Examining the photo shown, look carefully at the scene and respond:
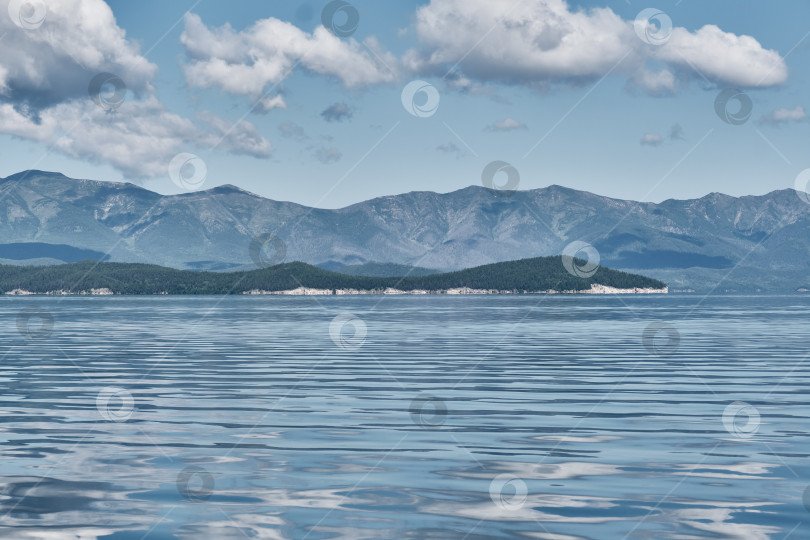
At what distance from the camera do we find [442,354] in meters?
62.8

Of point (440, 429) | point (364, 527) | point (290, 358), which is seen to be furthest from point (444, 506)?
point (290, 358)

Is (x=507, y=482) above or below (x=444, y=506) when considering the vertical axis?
above

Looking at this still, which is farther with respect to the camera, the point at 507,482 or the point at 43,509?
the point at 507,482

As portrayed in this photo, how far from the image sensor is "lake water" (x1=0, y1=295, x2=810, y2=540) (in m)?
18.2

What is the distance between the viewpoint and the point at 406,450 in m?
25.8

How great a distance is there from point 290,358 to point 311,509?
41.7m

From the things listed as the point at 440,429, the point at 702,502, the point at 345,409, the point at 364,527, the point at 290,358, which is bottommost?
the point at 364,527

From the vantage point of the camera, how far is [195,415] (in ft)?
109

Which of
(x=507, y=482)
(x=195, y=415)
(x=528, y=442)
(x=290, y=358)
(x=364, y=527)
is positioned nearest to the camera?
(x=364, y=527)

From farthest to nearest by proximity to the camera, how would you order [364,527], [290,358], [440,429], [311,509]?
[290,358], [440,429], [311,509], [364,527]

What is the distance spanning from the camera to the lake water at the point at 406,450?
18.2 meters

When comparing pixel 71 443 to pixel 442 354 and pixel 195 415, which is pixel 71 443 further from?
pixel 442 354

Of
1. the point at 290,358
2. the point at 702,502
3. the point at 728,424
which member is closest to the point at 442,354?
the point at 290,358

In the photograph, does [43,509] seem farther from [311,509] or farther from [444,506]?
[444,506]
